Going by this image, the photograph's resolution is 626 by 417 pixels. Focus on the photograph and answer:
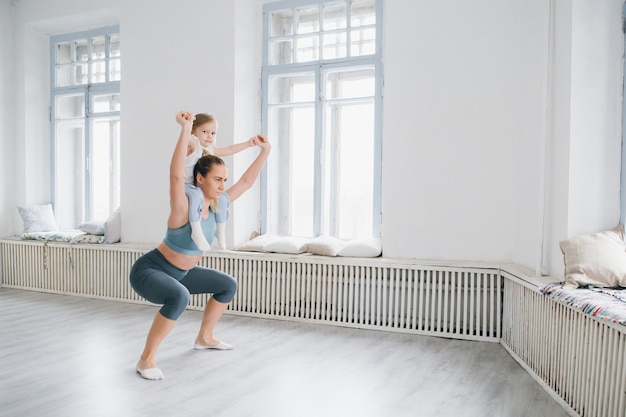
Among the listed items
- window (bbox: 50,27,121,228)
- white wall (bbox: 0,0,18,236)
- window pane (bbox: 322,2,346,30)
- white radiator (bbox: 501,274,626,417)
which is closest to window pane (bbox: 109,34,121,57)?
window (bbox: 50,27,121,228)

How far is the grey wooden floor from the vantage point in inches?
110

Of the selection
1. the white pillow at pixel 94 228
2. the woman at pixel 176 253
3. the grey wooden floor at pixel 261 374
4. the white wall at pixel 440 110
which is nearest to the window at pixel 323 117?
the white wall at pixel 440 110

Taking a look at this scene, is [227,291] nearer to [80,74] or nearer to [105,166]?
[105,166]

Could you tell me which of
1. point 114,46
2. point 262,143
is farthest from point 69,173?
point 262,143

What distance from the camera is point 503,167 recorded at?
13.8 ft

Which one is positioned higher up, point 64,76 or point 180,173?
point 64,76

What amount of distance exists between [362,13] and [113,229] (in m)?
3.44

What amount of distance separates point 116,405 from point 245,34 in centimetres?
374

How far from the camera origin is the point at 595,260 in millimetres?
3045

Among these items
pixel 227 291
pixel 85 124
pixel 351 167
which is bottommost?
pixel 227 291

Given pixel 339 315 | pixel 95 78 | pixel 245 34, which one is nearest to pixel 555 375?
pixel 339 315

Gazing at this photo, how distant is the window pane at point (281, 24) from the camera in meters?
5.48

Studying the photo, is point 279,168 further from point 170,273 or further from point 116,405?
point 116,405

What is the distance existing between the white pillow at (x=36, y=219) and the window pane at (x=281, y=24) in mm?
3577
